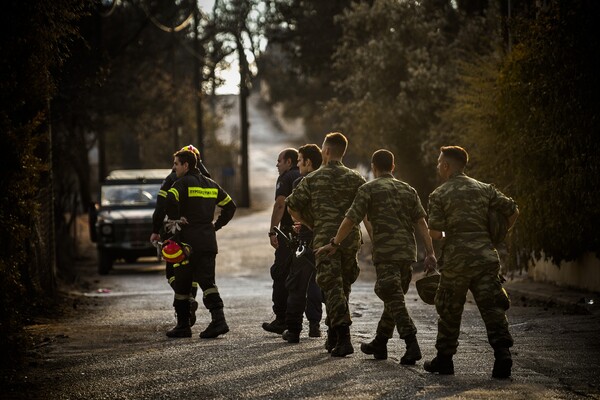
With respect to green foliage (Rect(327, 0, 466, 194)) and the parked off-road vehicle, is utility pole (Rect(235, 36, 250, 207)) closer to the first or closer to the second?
green foliage (Rect(327, 0, 466, 194))

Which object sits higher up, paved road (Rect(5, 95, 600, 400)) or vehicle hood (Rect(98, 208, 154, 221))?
vehicle hood (Rect(98, 208, 154, 221))

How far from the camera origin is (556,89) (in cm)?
1741

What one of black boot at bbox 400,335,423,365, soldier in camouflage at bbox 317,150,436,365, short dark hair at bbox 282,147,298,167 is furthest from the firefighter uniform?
black boot at bbox 400,335,423,365

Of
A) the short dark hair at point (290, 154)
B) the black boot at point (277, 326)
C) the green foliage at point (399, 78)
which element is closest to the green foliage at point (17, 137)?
the short dark hair at point (290, 154)

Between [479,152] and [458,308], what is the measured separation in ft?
40.2

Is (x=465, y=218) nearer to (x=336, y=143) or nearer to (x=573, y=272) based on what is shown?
(x=336, y=143)

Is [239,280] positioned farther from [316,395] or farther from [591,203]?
[316,395]

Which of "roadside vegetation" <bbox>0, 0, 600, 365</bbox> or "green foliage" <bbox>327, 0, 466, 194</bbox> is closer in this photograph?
"roadside vegetation" <bbox>0, 0, 600, 365</bbox>

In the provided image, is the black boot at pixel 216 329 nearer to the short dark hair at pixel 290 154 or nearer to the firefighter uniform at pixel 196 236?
the firefighter uniform at pixel 196 236

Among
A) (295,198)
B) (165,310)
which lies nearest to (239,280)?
(165,310)

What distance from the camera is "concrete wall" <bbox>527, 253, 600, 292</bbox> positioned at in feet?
59.5

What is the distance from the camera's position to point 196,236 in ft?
43.2

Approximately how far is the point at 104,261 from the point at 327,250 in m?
16.4

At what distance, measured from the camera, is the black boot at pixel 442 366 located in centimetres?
987
